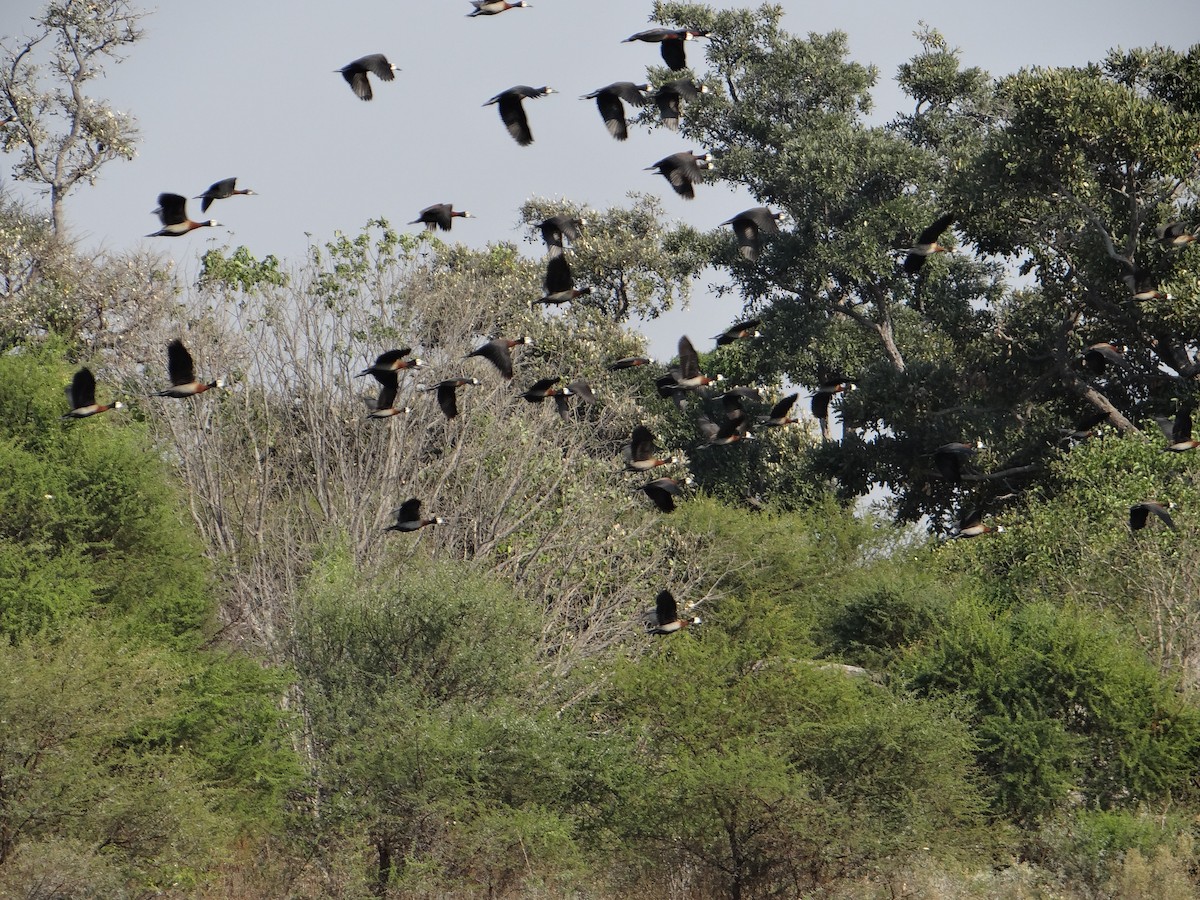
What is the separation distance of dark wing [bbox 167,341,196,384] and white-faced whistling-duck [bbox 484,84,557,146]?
374 centimetres

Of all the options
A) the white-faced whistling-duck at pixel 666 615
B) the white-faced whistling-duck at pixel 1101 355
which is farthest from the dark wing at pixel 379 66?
the white-faced whistling-duck at pixel 1101 355

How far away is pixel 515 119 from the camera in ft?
49.2

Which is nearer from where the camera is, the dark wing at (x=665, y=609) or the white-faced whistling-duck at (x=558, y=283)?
the white-faced whistling-duck at (x=558, y=283)

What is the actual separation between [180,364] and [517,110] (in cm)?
403

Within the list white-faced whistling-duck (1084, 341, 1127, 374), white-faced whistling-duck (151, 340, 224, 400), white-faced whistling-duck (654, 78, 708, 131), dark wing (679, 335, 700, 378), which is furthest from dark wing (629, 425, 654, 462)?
white-faced whistling-duck (1084, 341, 1127, 374)

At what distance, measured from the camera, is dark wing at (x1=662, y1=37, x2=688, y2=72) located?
1370cm

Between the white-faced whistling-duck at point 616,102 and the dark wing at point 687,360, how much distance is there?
2.16 meters

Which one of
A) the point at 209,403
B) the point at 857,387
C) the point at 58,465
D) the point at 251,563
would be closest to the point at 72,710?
the point at 58,465

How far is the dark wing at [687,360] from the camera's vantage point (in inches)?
625

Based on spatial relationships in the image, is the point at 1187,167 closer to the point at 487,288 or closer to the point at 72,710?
the point at 487,288

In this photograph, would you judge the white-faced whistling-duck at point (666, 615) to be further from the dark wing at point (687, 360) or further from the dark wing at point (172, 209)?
the dark wing at point (172, 209)

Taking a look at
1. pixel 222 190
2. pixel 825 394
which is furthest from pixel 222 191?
pixel 825 394

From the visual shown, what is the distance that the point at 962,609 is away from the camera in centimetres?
2167

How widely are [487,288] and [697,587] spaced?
6855 millimetres
